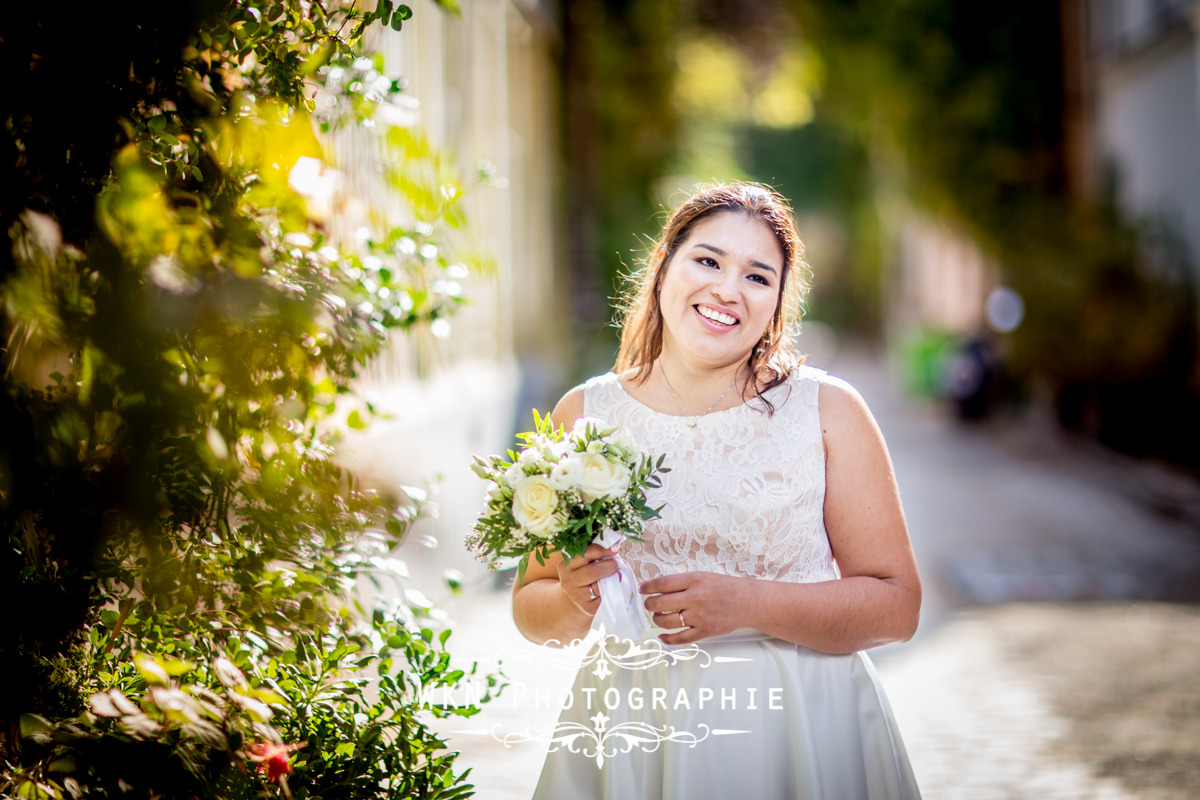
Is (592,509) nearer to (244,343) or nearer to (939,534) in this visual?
(244,343)

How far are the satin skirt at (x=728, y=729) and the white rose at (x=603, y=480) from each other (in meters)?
0.47

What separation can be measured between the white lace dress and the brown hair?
15 centimetres

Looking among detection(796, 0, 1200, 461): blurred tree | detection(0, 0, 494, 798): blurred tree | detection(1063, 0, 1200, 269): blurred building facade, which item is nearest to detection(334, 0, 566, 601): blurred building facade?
detection(0, 0, 494, 798): blurred tree

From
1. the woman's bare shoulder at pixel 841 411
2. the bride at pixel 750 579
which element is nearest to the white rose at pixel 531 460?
the bride at pixel 750 579

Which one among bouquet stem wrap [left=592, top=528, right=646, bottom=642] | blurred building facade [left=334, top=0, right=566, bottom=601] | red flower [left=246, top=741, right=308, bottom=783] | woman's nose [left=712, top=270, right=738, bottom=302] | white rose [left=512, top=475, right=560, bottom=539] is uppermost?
blurred building facade [left=334, top=0, right=566, bottom=601]

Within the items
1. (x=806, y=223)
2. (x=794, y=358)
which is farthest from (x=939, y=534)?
(x=806, y=223)

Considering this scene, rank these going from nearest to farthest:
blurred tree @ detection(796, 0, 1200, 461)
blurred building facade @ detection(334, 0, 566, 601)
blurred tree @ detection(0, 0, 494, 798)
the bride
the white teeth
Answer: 1. blurred tree @ detection(0, 0, 494, 798)
2. the bride
3. the white teeth
4. blurred building facade @ detection(334, 0, 566, 601)
5. blurred tree @ detection(796, 0, 1200, 461)

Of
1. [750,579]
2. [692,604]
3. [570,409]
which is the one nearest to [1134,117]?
[570,409]

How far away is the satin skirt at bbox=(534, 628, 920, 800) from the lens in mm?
2215

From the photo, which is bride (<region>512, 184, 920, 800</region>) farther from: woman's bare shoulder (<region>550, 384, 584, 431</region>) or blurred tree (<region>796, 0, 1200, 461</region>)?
blurred tree (<region>796, 0, 1200, 461</region>)

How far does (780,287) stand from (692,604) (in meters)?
0.77

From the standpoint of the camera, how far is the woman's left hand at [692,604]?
2.10 meters

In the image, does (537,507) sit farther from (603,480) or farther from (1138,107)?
(1138,107)

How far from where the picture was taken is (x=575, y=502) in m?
1.97
